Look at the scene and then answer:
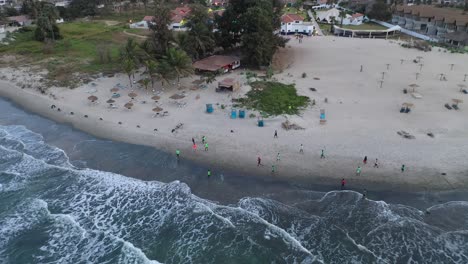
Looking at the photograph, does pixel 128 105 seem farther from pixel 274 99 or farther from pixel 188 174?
pixel 274 99

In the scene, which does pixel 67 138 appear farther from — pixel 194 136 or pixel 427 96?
pixel 427 96

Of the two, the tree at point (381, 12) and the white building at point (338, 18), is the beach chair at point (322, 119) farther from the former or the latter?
the tree at point (381, 12)

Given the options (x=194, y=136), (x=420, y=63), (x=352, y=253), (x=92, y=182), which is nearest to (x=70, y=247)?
(x=92, y=182)

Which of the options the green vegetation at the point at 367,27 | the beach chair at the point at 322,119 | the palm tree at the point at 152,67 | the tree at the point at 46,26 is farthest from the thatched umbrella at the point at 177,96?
the green vegetation at the point at 367,27

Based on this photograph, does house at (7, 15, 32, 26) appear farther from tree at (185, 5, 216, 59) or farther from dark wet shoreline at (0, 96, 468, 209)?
dark wet shoreline at (0, 96, 468, 209)

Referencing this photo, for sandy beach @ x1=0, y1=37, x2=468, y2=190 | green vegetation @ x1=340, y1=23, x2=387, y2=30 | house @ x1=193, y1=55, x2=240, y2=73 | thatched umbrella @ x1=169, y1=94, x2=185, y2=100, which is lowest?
sandy beach @ x1=0, y1=37, x2=468, y2=190

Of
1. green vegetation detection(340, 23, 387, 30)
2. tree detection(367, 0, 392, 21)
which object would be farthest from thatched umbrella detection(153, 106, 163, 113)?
tree detection(367, 0, 392, 21)
